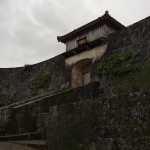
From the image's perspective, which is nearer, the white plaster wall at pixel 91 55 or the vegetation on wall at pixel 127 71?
the vegetation on wall at pixel 127 71

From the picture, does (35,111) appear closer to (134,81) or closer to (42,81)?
(134,81)

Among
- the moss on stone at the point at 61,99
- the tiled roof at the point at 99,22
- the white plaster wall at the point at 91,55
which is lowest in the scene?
the moss on stone at the point at 61,99

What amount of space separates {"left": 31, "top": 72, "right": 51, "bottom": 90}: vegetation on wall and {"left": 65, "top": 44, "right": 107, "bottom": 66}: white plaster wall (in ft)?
7.58

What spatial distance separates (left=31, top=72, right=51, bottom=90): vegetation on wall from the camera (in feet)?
54.1

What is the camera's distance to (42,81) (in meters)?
16.8

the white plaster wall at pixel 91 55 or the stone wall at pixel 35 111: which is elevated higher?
the white plaster wall at pixel 91 55

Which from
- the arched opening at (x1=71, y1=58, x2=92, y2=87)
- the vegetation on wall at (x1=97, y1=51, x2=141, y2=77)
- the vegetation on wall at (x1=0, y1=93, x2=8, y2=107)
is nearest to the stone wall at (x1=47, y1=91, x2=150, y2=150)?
the vegetation on wall at (x1=97, y1=51, x2=141, y2=77)

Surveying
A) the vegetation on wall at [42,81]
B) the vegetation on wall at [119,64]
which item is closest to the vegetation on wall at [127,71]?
the vegetation on wall at [119,64]

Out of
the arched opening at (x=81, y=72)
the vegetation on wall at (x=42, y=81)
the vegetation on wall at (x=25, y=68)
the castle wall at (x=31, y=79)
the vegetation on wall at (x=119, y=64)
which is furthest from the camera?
the vegetation on wall at (x=25, y=68)

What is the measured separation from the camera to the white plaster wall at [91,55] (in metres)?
13.2

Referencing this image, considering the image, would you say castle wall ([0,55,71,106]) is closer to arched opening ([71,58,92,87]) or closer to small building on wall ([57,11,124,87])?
arched opening ([71,58,92,87])

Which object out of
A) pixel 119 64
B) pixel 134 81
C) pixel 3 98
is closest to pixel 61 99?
pixel 134 81

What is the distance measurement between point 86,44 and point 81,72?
249 cm

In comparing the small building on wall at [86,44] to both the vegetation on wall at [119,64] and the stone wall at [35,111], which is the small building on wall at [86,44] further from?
the stone wall at [35,111]
